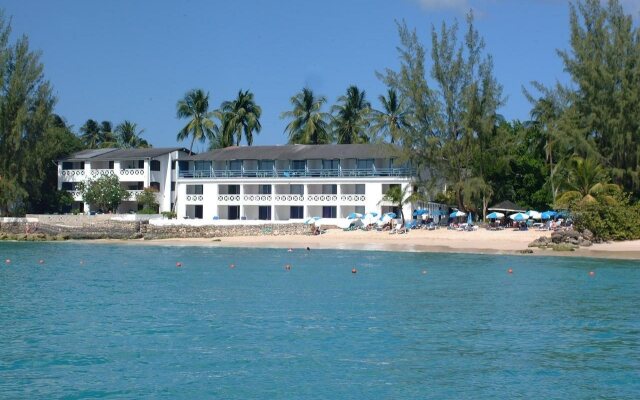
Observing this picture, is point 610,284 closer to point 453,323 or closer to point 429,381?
point 453,323

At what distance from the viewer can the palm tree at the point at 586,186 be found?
155 feet

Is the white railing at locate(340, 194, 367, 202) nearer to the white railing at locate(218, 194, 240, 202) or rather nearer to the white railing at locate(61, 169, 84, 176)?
the white railing at locate(218, 194, 240, 202)

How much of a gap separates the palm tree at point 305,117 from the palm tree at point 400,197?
2009 cm

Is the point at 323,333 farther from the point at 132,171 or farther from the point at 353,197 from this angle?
the point at 132,171

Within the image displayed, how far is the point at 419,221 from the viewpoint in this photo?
5891 cm

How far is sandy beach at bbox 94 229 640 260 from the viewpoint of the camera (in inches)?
1731

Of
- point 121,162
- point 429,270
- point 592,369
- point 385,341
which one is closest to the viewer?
point 592,369

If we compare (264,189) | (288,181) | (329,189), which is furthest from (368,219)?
(264,189)

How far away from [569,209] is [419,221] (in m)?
13.7

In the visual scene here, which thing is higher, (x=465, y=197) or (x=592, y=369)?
(x=465, y=197)

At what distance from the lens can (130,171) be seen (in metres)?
71.8

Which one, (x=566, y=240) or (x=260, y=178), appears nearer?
(x=566, y=240)

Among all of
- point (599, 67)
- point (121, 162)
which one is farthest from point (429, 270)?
point (121, 162)

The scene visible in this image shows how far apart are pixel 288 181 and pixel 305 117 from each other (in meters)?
15.3
